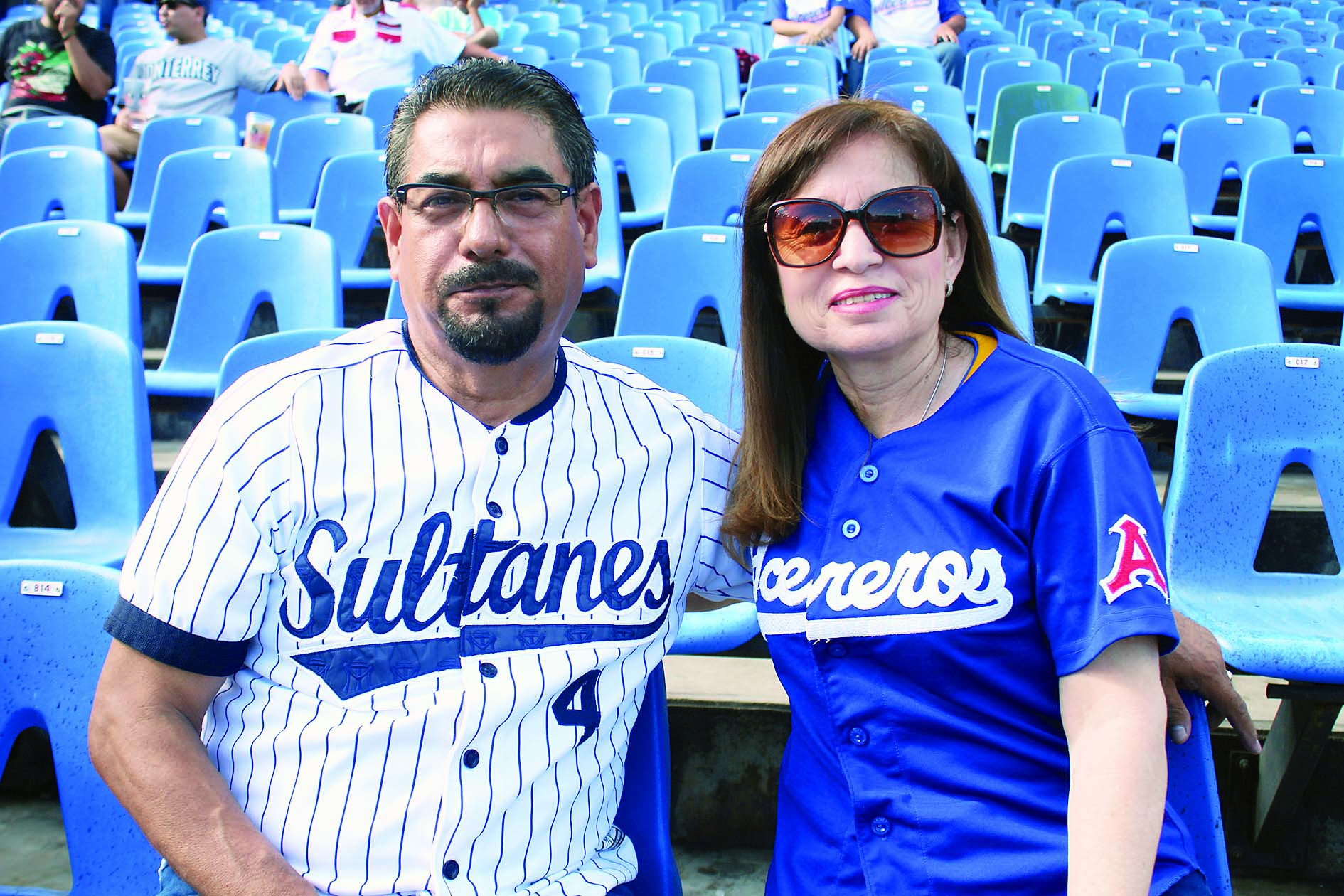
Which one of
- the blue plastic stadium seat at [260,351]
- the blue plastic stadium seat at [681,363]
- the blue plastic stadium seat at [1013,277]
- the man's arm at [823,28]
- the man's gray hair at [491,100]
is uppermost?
the man's arm at [823,28]

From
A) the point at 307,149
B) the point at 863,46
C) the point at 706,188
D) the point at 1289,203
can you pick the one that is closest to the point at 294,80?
the point at 307,149

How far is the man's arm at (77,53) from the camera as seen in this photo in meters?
5.73

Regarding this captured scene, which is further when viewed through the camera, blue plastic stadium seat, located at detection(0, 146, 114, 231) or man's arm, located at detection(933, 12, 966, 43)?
man's arm, located at detection(933, 12, 966, 43)

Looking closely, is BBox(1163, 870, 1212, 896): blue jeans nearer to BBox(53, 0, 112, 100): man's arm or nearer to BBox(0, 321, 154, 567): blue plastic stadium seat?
BBox(0, 321, 154, 567): blue plastic stadium seat

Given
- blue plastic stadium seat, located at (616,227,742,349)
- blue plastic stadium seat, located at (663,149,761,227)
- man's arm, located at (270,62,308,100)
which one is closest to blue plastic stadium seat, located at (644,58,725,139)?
man's arm, located at (270,62,308,100)

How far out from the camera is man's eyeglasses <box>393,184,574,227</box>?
1.33 meters

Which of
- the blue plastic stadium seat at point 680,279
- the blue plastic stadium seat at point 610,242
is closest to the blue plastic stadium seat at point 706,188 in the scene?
the blue plastic stadium seat at point 610,242

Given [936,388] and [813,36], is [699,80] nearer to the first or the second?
[813,36]

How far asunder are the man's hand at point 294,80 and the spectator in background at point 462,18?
124 centimetres

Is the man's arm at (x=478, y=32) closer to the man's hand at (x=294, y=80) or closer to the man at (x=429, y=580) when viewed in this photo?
the man's hand at (x=294, y=80)

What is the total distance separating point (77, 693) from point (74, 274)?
7.66 feet

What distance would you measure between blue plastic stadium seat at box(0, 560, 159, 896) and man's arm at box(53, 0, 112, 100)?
5.48m

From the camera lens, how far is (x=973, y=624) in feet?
3.70

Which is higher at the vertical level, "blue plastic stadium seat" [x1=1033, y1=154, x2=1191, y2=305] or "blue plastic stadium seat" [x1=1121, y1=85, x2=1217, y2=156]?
"blue plastic stadium seat" [x1=1121, y1=85, x2=1217, y2=156]
